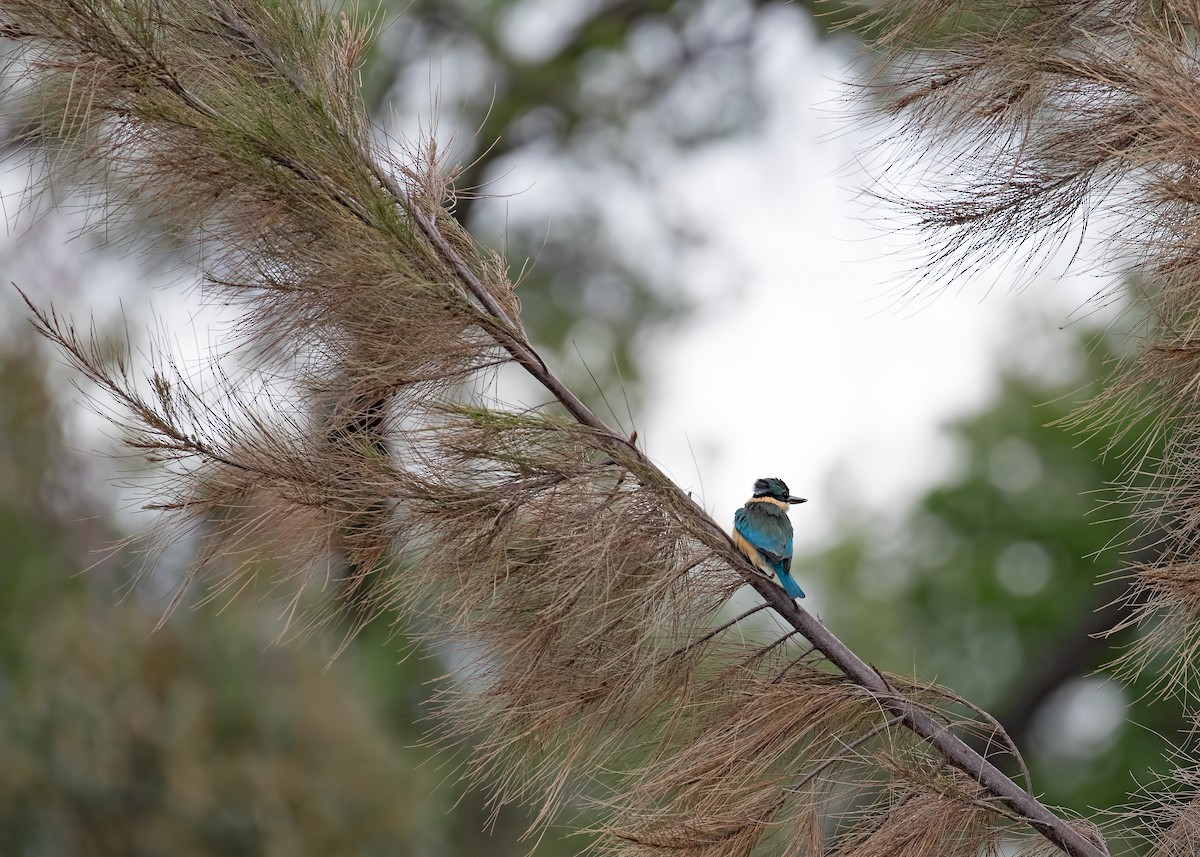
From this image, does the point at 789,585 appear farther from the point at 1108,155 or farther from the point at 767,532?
the point at 1108,155

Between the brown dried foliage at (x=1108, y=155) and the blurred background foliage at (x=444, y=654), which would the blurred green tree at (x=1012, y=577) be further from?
the brown dried foliage at (x=1108, y=155)

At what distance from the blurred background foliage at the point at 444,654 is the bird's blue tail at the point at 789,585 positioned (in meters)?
0.19

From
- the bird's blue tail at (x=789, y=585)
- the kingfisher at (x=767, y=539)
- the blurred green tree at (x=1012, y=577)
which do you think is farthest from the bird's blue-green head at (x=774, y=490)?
the blurred green tree at (x=1012, y=577)

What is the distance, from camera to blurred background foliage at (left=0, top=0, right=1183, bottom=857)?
3264 mm

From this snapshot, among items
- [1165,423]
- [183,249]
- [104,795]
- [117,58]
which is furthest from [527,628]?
[104,795]

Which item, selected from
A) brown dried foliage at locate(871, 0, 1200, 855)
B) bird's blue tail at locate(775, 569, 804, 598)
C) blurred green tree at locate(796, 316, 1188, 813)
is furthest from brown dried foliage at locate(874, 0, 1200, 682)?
blurred green tree at locate(796, 316, 1188, 813)

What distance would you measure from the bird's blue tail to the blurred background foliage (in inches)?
7.5

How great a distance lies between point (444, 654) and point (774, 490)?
2.24 ft

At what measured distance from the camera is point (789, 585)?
164 cm

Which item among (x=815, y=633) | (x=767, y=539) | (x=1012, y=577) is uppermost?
(x=767, y=539)

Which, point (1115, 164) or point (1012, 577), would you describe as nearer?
point (1115, 164)

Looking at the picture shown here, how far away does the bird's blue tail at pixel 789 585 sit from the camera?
5.31 ft

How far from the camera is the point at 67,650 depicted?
3334 millimetres

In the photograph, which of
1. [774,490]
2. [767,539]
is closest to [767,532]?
[767,539]
